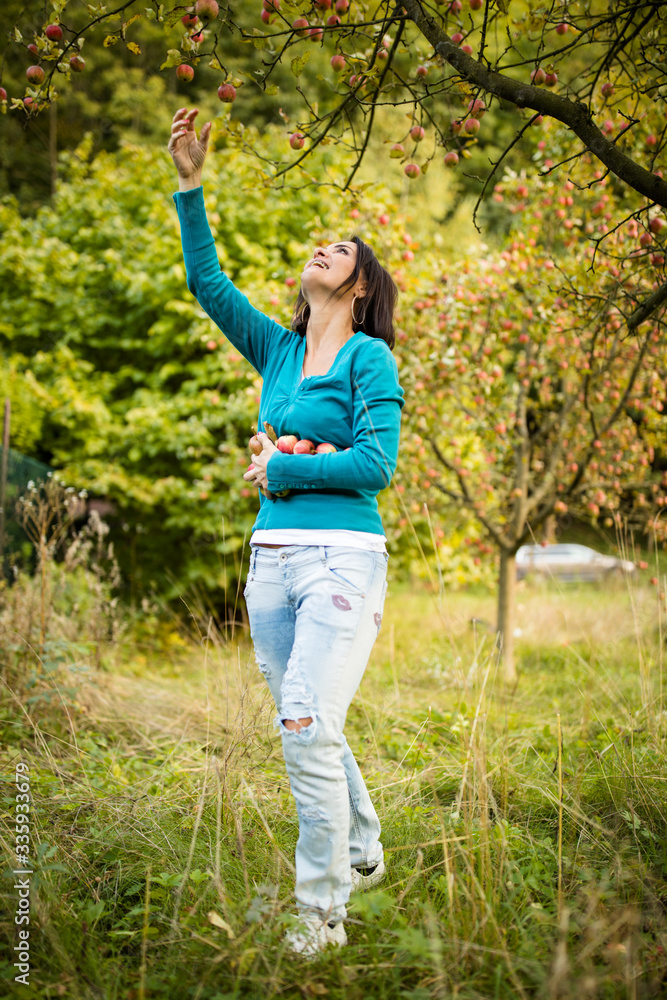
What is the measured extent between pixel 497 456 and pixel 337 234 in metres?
1.91

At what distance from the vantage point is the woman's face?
1.84 metres

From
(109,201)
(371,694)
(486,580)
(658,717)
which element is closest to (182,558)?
(486,580)

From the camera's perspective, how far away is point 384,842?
2.12 meters

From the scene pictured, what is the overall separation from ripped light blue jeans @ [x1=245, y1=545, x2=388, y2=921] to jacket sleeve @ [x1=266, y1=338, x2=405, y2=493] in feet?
0.52

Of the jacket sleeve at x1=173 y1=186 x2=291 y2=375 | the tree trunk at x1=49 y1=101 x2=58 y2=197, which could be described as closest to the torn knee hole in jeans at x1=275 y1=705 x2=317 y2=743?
the jacket sleeve at x1=173 y1=186 x2=291 y2=375

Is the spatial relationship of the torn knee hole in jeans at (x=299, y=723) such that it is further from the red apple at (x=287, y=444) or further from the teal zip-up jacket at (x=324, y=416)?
the red apple at (x=287, y=444)

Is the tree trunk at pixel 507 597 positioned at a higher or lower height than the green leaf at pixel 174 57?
lower

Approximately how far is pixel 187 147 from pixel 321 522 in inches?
43.1

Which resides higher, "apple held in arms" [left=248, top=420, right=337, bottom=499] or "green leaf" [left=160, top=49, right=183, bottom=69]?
"green leaf" [left=160, top=49, right=183, bottom=69]

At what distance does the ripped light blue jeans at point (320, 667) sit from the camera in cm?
151

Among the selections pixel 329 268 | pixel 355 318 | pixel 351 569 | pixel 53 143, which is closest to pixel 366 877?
pixel 351 569

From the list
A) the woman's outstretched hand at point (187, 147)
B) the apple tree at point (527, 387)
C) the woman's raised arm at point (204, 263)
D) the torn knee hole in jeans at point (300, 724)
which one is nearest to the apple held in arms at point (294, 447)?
the woman's raised arm at point (204, 263)

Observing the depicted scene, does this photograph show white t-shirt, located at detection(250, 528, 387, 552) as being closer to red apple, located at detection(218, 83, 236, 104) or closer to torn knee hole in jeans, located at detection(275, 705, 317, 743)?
torn knee hole in jeans, located at detection(275, 705, 317, 743)

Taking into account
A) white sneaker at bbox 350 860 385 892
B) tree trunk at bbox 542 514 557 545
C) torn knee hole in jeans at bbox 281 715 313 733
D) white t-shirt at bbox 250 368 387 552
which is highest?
white t-shirt at bbox 250 368 387 552
